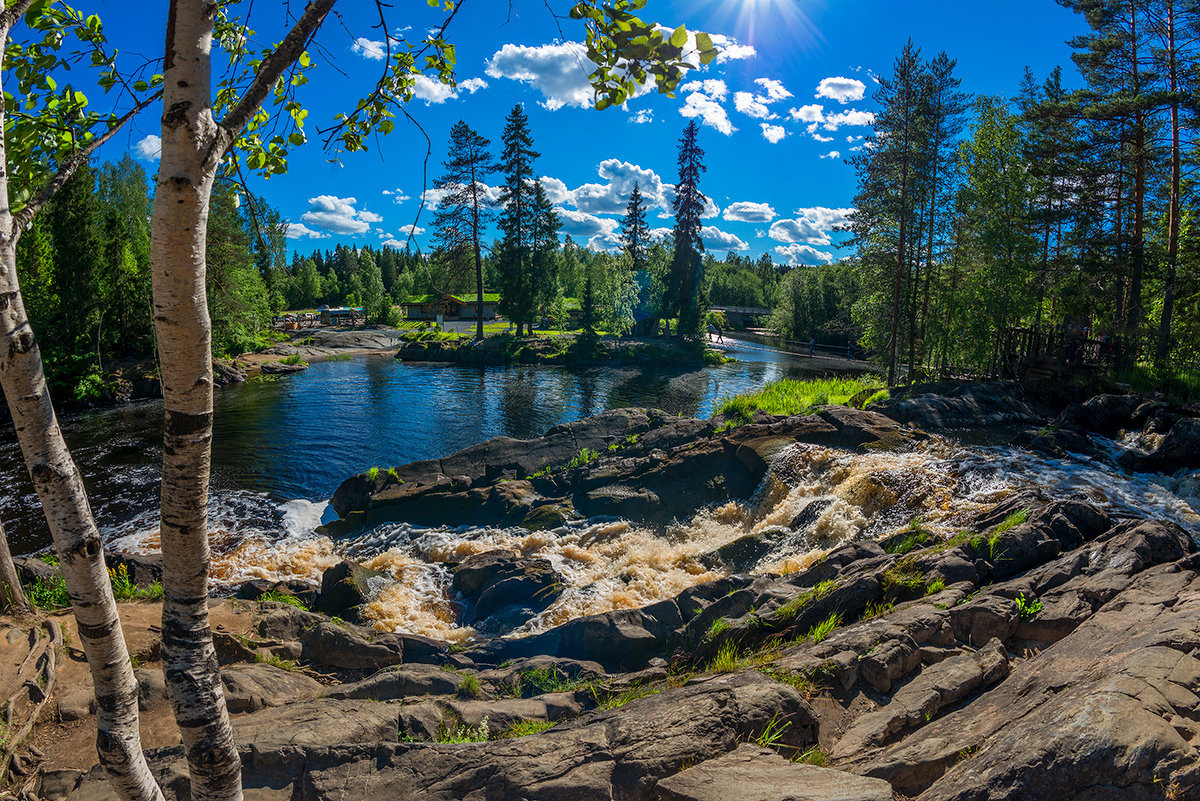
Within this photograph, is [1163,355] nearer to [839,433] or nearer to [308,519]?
[839,433]

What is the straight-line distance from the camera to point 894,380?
2695 centimetres

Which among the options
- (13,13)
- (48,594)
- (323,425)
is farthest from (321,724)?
(323,425)

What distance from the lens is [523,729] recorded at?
5.68 metres

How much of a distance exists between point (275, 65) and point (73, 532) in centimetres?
219

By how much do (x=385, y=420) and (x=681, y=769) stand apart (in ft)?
81.1

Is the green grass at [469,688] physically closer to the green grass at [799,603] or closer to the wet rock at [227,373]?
the green grass at [799,603]

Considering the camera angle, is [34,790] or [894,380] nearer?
[34,790]

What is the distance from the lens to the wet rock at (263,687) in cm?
627

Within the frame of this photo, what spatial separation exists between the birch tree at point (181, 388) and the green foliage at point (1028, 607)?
669cm

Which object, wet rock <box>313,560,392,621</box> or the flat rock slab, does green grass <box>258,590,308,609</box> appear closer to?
wet rock <box>313,560,392,621</box>

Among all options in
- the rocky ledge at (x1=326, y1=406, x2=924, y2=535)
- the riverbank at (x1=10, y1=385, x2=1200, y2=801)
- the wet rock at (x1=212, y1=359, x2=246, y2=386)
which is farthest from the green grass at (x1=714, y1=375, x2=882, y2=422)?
the wet rock at (x1=212, y1=359, x2=246, y2=386)

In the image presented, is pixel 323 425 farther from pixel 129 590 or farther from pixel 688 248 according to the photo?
pixel 688 248

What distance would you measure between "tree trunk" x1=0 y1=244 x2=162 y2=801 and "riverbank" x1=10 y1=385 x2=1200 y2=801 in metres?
2.31

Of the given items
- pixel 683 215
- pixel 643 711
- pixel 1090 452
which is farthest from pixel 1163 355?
pixel 683 215
